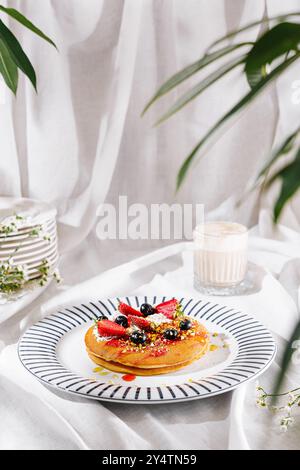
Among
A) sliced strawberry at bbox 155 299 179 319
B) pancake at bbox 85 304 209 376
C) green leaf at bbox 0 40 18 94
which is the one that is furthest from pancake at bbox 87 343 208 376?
green leaf at bbox 0 40 18 94

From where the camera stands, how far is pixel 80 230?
1880 mm

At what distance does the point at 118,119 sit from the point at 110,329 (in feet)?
2.73

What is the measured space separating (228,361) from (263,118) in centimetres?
98

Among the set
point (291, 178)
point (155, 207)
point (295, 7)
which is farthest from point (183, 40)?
point (291, 178)

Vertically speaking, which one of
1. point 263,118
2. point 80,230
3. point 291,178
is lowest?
point 80,230

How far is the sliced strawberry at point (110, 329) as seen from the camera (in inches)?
45.0

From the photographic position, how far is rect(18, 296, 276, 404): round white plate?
1.01 meters

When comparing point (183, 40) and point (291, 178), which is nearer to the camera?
point (291, 178)

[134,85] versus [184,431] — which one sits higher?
[134,85]

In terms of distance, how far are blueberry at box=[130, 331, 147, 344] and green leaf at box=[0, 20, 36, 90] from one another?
492 mm

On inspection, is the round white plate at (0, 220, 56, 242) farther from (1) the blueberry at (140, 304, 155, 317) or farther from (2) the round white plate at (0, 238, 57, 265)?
(1) the blueberry at (140, 304, 155, 317)

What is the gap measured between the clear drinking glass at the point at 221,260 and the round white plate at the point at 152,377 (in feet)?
0.63
